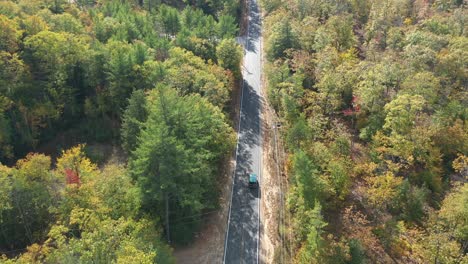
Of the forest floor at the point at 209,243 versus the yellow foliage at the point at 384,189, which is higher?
the yellow foliage at the point at 384,189

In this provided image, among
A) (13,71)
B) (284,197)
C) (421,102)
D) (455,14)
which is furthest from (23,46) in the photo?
(455,14)

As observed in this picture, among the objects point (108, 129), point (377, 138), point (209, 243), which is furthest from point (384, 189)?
point (108, 129)

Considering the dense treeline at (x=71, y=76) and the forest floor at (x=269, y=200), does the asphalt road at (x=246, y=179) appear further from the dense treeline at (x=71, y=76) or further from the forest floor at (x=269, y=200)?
the dense treeline at (x=71, y=76)

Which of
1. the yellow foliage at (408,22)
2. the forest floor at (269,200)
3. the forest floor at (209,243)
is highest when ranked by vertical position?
the yellow foliage at (408,22)

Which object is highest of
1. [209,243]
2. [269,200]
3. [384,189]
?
[384,189]

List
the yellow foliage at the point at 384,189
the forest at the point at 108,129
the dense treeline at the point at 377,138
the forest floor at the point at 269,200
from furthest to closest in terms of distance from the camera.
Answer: the forest floor at the point at 269,200 → the yellow foliage at the point at 384,189 → the dense treeline at the point at 377,138 → the forest at the point at 108,129

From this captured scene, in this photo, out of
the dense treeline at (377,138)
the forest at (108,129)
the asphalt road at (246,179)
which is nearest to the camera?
the forest at (108,129)

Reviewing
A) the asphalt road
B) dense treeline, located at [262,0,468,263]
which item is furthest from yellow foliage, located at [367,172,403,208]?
the asphalt road

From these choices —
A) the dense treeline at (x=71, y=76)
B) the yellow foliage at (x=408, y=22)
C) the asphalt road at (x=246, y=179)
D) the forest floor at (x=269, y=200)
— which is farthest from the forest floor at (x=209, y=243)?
the yellow foliage at (x=408, y=22)

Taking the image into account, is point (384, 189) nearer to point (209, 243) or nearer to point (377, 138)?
point (377, 138)
